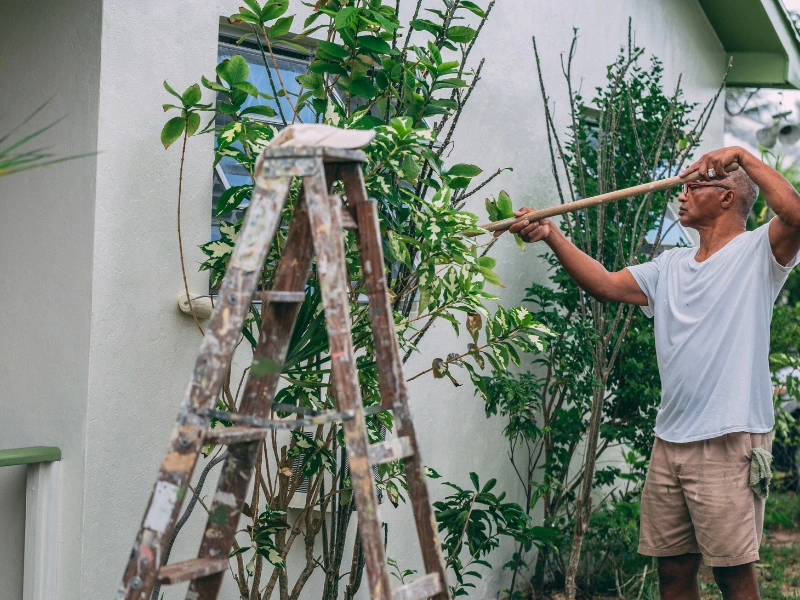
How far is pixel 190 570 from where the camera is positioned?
7.76 feet

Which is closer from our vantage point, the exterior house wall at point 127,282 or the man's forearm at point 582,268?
the exterior house wall at point 127,282

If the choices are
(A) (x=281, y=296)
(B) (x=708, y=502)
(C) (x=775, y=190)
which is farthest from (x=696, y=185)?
(A) (x=281, y=296)

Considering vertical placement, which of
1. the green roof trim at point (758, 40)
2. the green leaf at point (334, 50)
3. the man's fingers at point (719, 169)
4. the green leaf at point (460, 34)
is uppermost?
the green roof trim at point (758, 40)

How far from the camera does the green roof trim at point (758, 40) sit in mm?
7320

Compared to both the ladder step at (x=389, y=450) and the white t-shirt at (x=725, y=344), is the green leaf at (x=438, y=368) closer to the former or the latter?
the white t-shirt at (x=725, y=344)

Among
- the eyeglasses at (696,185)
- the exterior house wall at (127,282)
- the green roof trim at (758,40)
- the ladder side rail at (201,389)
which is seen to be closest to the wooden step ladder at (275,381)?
the ladder side rail at (201,389)

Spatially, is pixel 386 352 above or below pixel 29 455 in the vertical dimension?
above

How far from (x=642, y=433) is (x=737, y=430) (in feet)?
6.78

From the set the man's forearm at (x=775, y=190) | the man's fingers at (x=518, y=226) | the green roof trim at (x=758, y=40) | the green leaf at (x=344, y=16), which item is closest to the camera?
the green leaf at (x=344, y=16)

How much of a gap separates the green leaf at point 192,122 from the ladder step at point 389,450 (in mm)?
1406

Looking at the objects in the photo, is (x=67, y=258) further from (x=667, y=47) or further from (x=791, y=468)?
(x=791, y=468)

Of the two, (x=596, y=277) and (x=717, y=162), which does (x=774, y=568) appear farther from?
(x=717, y=162)

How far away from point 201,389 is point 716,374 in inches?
86.2

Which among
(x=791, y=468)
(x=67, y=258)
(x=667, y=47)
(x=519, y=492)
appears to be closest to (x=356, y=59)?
(x=67, y=258)
